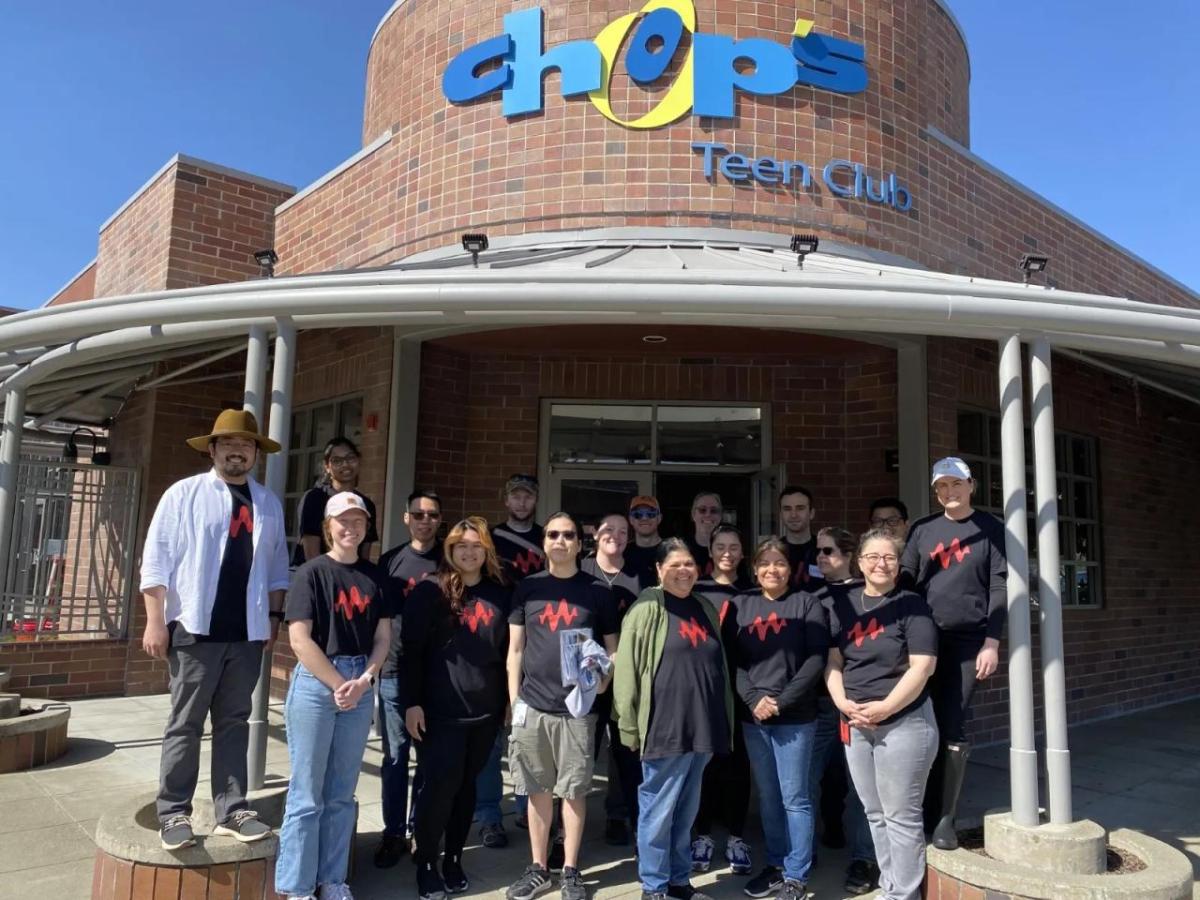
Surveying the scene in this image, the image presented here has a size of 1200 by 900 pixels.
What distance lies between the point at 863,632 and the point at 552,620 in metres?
1.33

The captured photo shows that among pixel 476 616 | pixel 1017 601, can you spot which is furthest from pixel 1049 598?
pixel 476 616

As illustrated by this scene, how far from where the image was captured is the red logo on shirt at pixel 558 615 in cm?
380

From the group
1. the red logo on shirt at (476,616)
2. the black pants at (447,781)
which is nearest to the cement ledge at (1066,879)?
the black pants at (447,781)

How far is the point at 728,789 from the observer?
438 centimetres

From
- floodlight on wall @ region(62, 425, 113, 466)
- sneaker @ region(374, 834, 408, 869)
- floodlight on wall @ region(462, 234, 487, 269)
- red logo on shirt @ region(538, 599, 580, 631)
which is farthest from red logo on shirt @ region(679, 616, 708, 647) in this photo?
floodlight on wall @ region(62, 425, 113, 466)

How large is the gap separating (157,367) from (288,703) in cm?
617

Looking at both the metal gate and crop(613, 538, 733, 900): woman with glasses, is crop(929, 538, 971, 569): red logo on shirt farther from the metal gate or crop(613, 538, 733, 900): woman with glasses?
the metal gate

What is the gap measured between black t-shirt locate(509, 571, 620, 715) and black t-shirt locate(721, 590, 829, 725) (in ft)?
1.98

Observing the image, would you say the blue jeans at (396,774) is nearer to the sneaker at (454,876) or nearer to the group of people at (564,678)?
the group of people at (564,678)

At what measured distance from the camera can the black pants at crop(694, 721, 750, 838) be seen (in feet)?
14.1

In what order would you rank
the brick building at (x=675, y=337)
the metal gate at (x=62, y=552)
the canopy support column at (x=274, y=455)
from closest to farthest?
1. the canopy support column at (x=274, y=455)
2. the brick building at (x=675, y=337)
3. the metal gate at (x=62, y=552)

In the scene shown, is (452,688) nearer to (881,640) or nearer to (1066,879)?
(881,640)

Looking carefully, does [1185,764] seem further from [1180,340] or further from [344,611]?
[344,611]

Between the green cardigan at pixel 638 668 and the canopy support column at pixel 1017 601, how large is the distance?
121 cm
